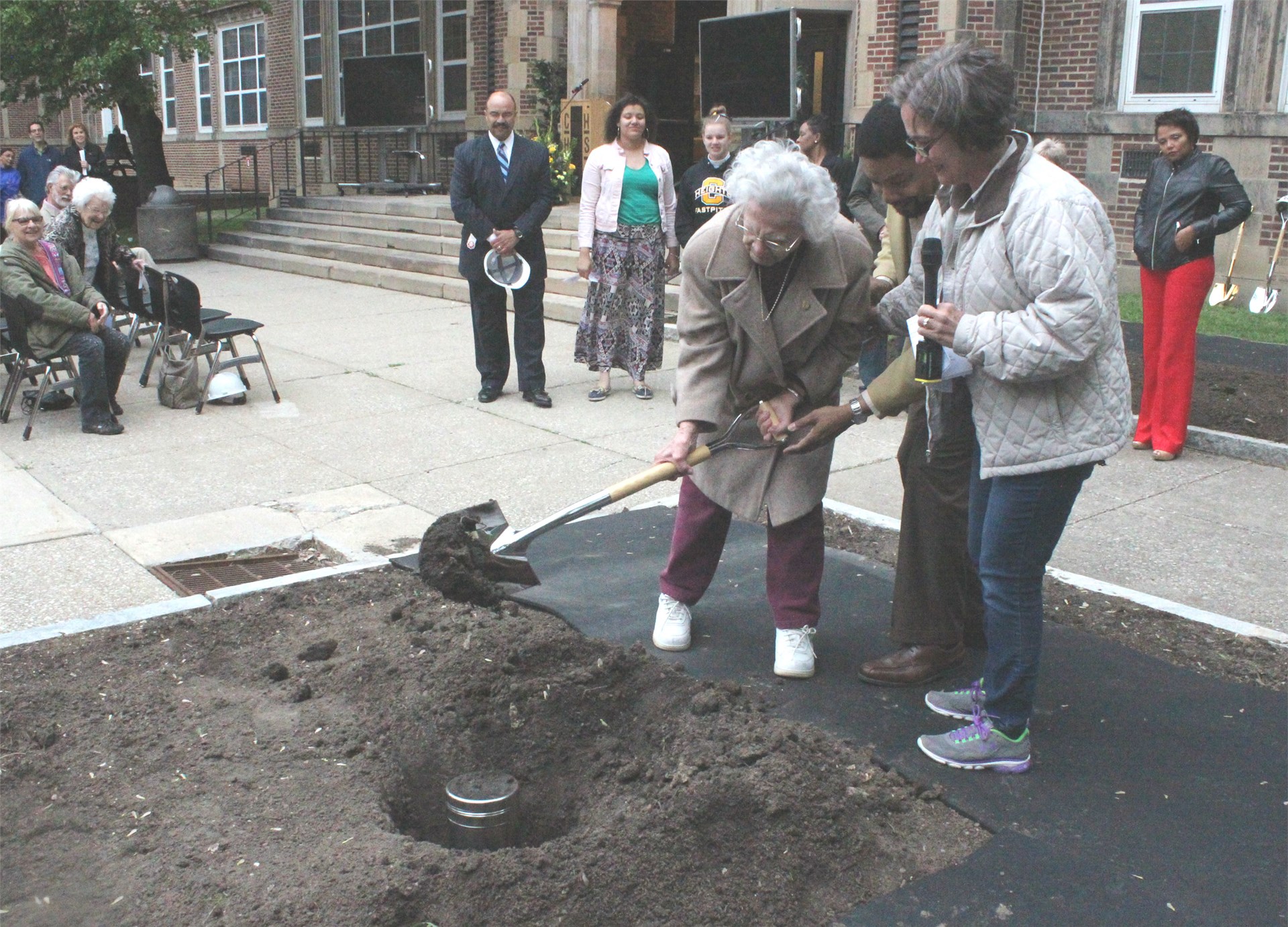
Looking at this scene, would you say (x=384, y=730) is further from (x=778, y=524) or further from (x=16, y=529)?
(x=16, y=529)

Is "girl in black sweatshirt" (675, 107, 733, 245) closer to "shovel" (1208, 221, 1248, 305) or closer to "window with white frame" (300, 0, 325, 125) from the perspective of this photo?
"shovel" (1208, 221, 1248, 305)

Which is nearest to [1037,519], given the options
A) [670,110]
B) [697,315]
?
[697,315]

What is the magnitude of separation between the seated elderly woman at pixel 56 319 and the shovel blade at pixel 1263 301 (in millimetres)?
9878

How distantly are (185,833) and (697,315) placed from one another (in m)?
2.09

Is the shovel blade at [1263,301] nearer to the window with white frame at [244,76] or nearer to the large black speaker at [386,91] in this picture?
the large black speaker at [386,91]

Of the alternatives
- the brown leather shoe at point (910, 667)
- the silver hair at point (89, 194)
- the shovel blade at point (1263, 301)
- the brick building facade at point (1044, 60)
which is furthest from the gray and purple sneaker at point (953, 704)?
the shovel blade at point (1263, 301)

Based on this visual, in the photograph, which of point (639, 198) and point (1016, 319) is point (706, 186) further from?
point (1016, 319)

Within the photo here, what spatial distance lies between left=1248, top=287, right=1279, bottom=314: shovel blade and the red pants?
5278 millimetres

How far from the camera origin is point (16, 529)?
18.9 feet

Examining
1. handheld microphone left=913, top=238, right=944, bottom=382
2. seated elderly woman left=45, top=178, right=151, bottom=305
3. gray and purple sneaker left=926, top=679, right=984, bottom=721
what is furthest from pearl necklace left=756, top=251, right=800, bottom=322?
seated elderly woman left=45, top=178, right=151, bottom=305

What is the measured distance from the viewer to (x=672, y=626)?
430 cm

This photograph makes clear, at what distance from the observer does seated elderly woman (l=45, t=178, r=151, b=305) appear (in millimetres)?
8594

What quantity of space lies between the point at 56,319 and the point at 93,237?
1239 millimetres

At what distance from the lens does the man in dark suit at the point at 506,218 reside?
8180 mm
